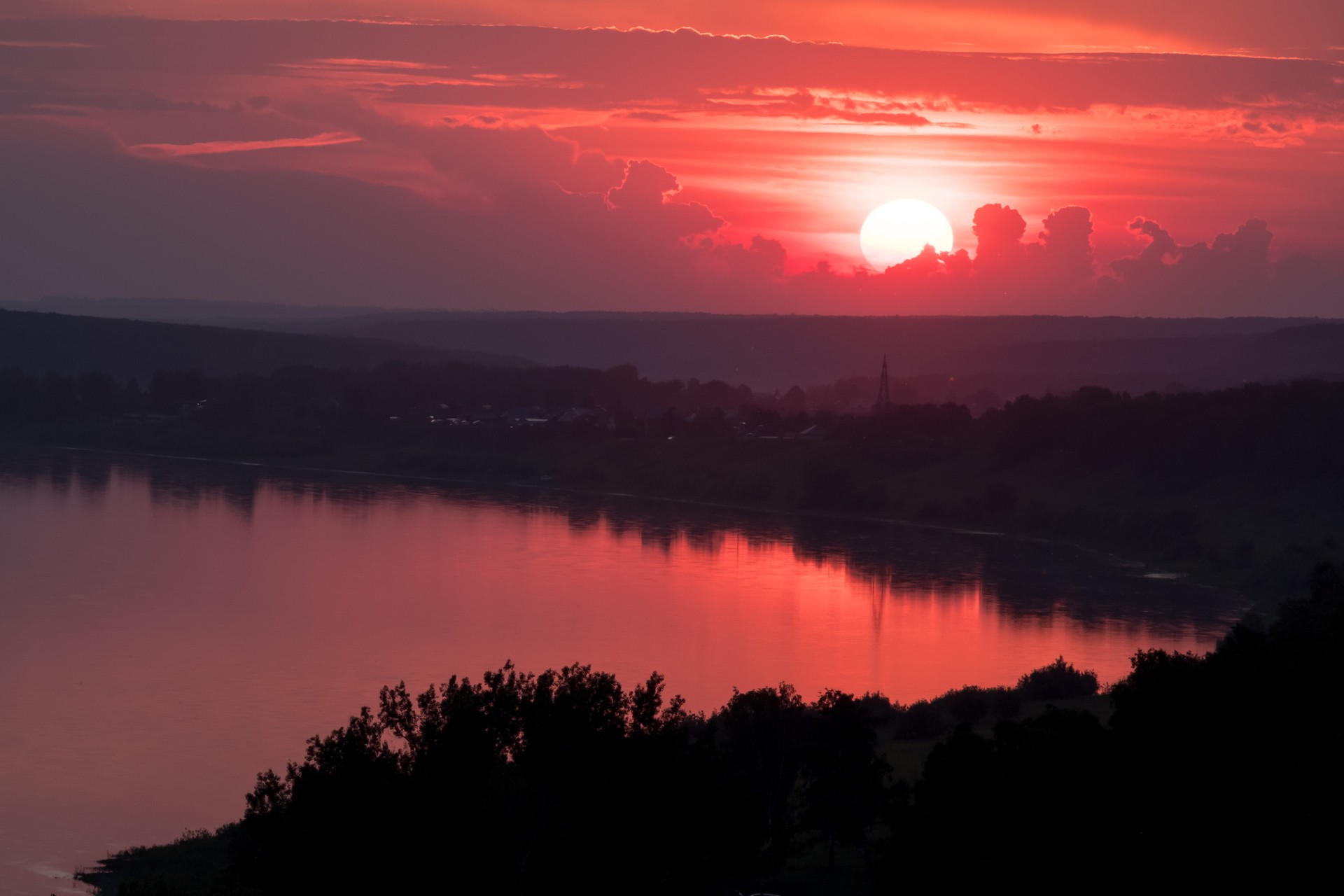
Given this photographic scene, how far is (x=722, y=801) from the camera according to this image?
11.4 m

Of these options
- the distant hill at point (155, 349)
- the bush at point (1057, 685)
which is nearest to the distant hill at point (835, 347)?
the distant hill at point (155, 349)

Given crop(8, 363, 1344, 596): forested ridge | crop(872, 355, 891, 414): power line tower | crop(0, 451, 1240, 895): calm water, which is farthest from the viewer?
crop(872, 355, 891, 414): power line tower

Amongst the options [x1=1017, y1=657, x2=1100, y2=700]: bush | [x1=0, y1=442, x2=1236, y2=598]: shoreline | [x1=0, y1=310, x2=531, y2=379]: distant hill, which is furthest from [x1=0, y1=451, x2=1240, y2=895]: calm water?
[x1=0, y1=310, x2=531, y2=379]: distant hill

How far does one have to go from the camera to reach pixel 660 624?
1261 inches

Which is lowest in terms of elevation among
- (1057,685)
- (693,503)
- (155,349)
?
(1057,685)

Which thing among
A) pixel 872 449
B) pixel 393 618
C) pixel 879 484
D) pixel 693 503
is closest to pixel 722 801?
pixel 393 618

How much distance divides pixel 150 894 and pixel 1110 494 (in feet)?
149

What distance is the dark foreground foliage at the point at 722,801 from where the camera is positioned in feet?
34.2

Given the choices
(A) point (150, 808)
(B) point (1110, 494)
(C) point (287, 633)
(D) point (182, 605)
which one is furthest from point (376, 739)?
(B) point (1110, 494)

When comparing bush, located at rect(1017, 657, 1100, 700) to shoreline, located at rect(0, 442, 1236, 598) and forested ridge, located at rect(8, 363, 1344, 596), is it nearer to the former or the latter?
shoreline, located at rect(0, 442, 1236, 598)

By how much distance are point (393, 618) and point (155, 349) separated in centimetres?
→ 9540

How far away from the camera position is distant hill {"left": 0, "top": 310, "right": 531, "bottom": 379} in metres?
114

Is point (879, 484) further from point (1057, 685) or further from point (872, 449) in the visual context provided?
Result: point (1057, 685)

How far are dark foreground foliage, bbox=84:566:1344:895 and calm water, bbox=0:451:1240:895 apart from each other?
6469mm
